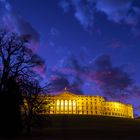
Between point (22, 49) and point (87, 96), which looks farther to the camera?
point (87, 96)

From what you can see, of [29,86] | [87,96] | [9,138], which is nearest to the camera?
[9,138]

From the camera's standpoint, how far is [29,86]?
1815 inches

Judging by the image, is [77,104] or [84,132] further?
[77,104]

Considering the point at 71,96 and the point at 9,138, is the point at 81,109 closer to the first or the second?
the point at 71,96

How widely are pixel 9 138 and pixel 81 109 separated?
152m

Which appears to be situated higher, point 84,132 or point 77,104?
point 77,104

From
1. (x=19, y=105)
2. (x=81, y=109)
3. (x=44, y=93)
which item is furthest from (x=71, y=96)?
(x=19, y=105)

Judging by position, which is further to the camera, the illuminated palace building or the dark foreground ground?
the illuminated palace building

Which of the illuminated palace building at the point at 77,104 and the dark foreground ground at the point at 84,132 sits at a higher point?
the illuminated palace building at the point at 77,104

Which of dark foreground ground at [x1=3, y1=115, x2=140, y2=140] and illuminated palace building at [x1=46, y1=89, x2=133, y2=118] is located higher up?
illuminated palace building at [x1=46, y1=89, x2=133, y2=118]

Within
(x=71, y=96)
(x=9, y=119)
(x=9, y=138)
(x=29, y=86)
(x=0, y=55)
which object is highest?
(x=71, y=96)

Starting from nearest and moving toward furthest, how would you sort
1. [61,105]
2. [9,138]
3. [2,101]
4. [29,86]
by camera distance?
[9,138]
[2,101]
[29,86]
[61,105]

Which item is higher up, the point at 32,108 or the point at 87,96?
the point at 87,96

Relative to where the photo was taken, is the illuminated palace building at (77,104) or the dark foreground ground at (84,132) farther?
the illuminated palace building at (77,104)
